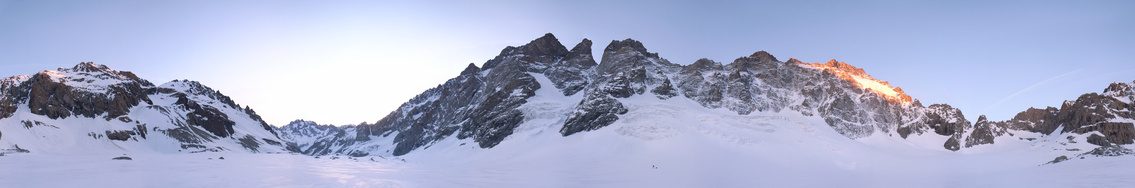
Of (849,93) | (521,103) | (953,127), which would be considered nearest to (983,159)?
(953,127)

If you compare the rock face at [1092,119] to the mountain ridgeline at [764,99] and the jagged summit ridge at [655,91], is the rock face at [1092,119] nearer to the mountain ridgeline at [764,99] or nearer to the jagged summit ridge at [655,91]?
the mountain ridgeline at [764,99]

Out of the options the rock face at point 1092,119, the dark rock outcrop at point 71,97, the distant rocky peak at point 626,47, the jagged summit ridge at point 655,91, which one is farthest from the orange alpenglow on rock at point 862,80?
the dark rock outcrop at point 71,97

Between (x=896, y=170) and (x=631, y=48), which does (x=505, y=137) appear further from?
(x=896, y=170)

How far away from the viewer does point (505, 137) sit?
11944 cm

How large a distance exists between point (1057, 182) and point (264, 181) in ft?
161

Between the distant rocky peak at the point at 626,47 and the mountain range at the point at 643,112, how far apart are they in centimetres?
88

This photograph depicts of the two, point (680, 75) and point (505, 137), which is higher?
point (680, 75)

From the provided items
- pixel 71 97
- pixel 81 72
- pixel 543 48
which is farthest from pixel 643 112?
pixel 81 72

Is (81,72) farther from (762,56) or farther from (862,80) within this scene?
(862,80)

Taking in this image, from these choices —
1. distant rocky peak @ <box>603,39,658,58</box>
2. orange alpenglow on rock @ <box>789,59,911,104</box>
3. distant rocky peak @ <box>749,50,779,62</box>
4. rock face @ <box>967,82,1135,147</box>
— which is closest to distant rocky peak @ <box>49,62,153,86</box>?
distant rocky peak @ <box>603,39,658,58</box>

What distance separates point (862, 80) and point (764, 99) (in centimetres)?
2980

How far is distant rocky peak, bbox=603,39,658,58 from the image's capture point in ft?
534

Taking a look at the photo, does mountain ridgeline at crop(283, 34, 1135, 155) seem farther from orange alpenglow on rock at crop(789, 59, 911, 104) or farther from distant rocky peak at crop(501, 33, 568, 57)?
distant rocky peak at crop(501, 33, 568, 57)

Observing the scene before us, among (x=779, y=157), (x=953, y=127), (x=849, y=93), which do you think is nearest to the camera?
(x=779, y=157)
